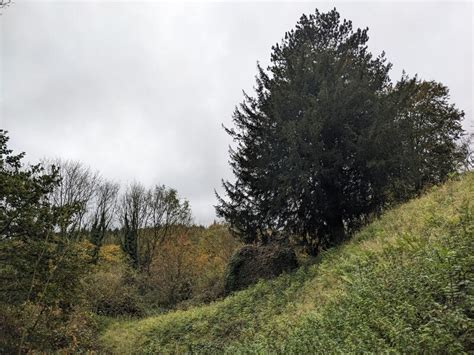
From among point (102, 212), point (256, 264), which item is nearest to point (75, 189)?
point (102, 212)

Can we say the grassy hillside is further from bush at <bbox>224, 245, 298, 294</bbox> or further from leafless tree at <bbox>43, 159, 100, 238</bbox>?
leafless tree at <bbox>43, 159, 100, 238</bbox>

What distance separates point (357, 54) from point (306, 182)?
24.9 feet

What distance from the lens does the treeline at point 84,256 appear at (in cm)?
984

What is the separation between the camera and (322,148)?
42.7 ft

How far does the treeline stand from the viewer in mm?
9844

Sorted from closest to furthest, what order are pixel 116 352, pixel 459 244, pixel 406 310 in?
pixel 406 310 < pixel 459 244 < pixel 116 352

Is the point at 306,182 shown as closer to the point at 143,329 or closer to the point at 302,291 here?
the point at 302,291

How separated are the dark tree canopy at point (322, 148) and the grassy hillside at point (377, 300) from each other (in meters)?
1.98

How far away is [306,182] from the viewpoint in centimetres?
1261

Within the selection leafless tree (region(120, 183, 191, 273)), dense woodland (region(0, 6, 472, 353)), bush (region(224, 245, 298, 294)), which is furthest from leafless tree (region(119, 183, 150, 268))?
bush (region(224, 245, 298, 294))

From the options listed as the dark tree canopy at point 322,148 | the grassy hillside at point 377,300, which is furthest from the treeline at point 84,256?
the dark tree canopy at point 322,148

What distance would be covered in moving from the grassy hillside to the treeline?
150 inches

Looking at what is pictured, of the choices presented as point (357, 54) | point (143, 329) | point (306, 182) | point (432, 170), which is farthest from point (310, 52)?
point (143, 329)

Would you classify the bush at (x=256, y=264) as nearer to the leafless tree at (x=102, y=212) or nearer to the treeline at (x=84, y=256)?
the treeline at (x=84, y=256)
